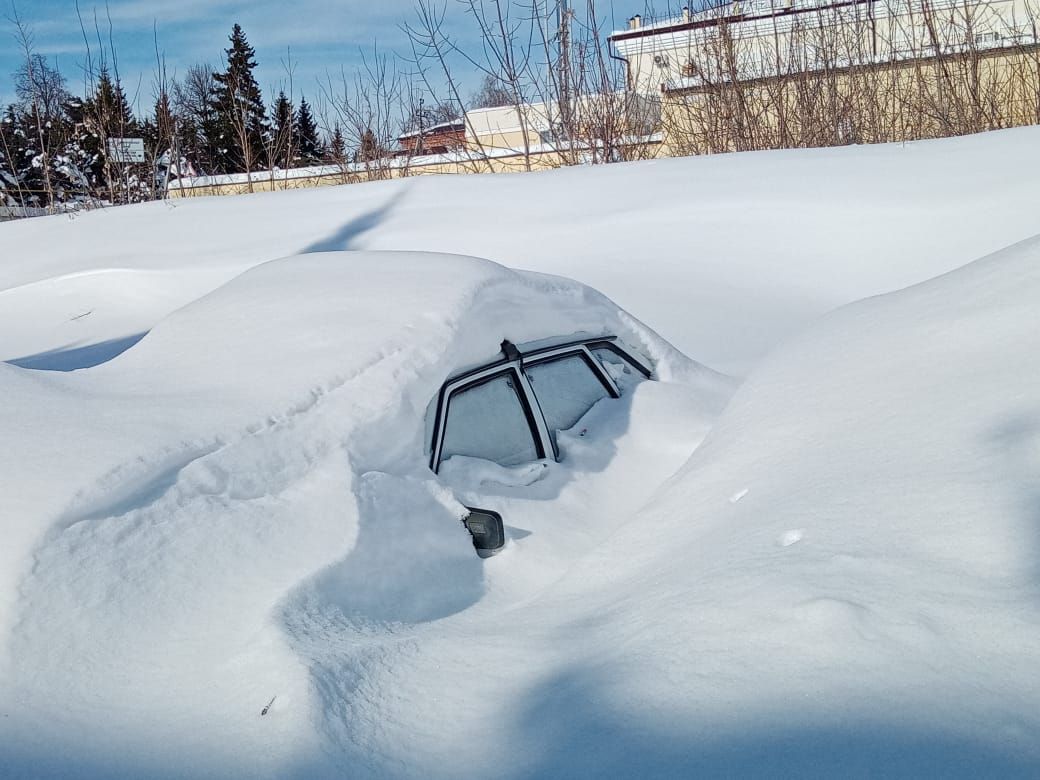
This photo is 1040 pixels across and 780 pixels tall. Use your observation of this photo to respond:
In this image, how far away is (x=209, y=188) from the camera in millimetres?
19047

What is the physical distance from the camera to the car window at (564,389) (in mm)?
3846

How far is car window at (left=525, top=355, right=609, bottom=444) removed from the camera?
3.85 m

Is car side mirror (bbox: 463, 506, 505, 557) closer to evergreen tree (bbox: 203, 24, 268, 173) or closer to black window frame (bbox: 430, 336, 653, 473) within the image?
black window frame (bbox: 430, 336, 653, 473)

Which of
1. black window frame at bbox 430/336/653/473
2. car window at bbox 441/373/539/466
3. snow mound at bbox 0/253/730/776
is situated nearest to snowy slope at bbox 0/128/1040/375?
black window frame at bbox 430/336/653/473

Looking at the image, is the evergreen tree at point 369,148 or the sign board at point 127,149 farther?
the evergreen tree at point 369,148

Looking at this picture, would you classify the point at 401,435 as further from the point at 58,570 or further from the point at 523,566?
the point at 58,570

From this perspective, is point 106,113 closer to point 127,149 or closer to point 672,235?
point 127,149

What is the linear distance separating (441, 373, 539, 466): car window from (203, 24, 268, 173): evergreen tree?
1333 cm

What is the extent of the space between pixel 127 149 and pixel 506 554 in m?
14.1

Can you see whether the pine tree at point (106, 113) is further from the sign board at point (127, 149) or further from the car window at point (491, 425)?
the car window at point (491, 425)

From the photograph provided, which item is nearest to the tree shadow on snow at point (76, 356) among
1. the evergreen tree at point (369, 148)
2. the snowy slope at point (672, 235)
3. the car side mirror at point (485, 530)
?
the snowy slope at point (672, 235)

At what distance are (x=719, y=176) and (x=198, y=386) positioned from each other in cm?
933

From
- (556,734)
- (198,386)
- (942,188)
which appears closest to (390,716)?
(556,734)

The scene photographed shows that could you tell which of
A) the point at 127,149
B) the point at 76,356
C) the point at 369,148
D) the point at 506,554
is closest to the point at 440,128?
the point at 369,148
